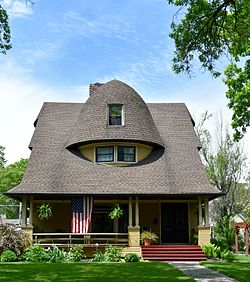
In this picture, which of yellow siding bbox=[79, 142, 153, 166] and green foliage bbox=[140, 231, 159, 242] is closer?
green foliage bbox=[140, 231, 159, 242]

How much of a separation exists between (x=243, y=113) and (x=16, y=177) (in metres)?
42.7

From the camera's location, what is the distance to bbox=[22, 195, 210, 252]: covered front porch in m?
22.5

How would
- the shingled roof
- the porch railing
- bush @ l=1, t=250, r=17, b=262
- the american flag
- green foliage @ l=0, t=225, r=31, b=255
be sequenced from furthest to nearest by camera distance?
the shingled roof
the american flag
the porch railing
green foliage @ l=0, t=225, r=31, b=255
bush @ l=1, t=250, r=17, b=262

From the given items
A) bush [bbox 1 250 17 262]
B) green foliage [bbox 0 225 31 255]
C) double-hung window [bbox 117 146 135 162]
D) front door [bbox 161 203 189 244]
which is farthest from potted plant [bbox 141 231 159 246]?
bush [bbox 1 250 17 262]

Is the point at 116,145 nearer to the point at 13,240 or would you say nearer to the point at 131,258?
the point at 131,258

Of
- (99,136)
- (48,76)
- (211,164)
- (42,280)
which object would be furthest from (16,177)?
(42,280)

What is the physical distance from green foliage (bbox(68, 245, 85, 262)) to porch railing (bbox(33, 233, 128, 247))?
596 millimetres

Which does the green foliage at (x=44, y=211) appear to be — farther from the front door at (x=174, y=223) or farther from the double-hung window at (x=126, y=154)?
the front door at (x=174, y=223)

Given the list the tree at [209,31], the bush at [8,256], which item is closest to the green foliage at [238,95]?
the tree at [209,31]

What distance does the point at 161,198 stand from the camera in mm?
23438

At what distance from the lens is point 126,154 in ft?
80.2

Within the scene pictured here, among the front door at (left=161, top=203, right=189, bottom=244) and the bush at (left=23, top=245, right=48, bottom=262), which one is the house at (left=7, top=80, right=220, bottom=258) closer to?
the front door at (left=161, top=203, right=189, bottom=244)

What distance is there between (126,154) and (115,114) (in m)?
2.63

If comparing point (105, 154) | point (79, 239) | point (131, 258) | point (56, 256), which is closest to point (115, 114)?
point (105, 154)
